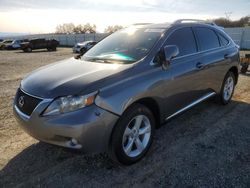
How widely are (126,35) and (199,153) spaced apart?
7.29ft

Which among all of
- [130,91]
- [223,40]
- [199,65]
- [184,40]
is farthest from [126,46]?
[223,40]

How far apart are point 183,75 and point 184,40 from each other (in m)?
0.65

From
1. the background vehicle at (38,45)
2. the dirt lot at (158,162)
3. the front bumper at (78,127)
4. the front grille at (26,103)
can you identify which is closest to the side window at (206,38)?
the dirt lot at (158,162)

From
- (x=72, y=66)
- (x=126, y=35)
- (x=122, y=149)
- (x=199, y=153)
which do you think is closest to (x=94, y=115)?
(x=122, y=149)

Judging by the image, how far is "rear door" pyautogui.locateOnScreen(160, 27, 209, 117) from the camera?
3.87 metres

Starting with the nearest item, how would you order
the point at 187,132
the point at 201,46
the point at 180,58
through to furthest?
1. the point at 180,58
2. the point at 187,132
3. the point at 201,46

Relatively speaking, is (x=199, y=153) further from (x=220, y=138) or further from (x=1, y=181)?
(x=1, y=181)

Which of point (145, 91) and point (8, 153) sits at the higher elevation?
point (145, 91)

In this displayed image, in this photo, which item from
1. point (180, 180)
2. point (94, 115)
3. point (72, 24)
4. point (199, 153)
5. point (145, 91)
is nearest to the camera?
point (94, 115)

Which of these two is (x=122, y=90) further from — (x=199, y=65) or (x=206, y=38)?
(x=206, y=38)

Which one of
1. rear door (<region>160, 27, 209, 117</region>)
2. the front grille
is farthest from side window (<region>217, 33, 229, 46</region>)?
the front grille

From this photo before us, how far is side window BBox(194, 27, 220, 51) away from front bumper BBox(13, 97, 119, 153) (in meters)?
2.63

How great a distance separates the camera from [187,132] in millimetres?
4414

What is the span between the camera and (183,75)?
4.07 m
